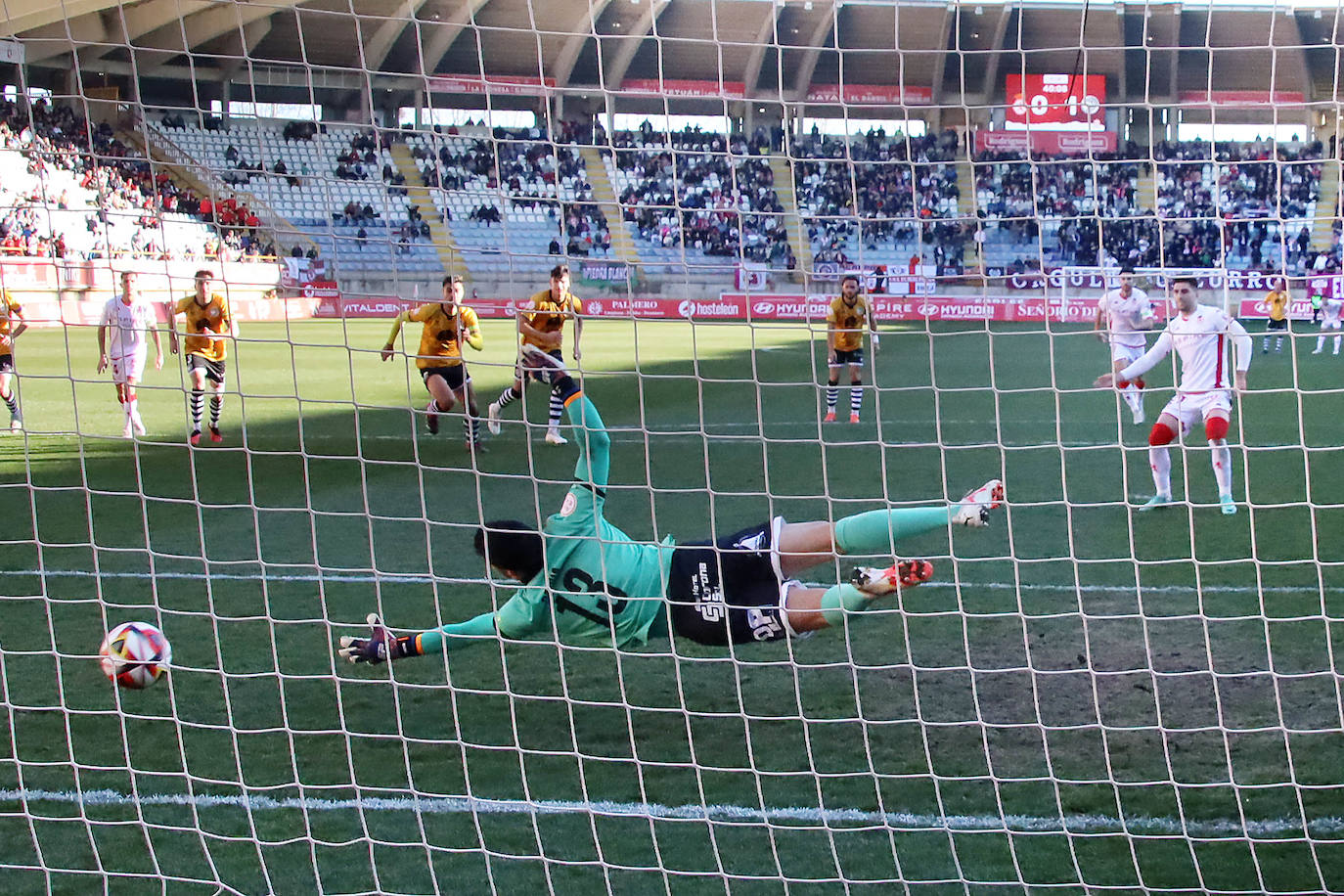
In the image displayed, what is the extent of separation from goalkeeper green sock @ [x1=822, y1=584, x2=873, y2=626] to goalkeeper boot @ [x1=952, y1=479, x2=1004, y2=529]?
49 cm

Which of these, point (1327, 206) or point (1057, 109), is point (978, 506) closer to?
point (1057, 109)

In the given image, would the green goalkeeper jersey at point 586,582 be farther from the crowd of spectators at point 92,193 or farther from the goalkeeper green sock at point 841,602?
the crowd of spectators at point 92,193

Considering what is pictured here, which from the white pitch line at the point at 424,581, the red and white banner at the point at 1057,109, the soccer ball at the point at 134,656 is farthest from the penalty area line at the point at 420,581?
the red and white banner at the point at 1057,109

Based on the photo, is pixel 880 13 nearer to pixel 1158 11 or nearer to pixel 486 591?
pixel 1158 11

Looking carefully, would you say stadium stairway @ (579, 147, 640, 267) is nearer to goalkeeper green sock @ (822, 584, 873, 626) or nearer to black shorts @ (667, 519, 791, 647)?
black shorts @ (667, 519, 791, 647)

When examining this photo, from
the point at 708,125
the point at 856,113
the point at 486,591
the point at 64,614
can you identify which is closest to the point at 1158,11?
the point at 708,125

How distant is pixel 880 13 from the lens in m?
14.3

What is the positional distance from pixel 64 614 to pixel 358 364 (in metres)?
14.0

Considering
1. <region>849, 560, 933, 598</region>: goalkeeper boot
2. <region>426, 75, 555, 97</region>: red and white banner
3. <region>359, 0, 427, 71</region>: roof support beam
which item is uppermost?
<region>359, 0, 427, 71</region>: roof support beam

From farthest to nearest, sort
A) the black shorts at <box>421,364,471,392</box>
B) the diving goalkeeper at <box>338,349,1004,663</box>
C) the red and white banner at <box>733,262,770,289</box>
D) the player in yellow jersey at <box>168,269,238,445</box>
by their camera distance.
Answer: the black shorts at <box>421,364,471,392</box>
the player in yellow jersey at <box>168,269,238,445</box>
the red and white banner at <box>733,262,770,289</box>
the diving goalkeeper at <box>338,349,1004,663</box>

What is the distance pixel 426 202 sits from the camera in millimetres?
7465

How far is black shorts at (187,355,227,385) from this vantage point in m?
11.9

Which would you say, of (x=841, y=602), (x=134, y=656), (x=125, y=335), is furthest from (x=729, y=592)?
(x=125, y=335)

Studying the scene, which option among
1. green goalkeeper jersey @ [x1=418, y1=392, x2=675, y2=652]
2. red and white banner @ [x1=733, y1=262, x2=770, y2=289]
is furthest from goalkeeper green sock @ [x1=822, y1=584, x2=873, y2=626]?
red and white banner @ [x1=733, y1=262, x2=770, y2=289]
